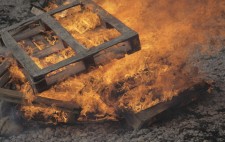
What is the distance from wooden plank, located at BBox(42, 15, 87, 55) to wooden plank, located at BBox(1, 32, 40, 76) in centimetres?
48

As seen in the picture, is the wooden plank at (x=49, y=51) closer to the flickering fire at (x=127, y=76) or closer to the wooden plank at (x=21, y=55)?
the flickering fire at (x=127, y=76)

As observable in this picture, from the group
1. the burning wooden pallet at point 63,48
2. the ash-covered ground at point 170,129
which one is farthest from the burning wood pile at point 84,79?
the ash-covered ground at point 170,129

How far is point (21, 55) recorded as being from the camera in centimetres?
405

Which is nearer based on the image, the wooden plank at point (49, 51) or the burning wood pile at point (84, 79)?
the burning wood pile at point (84, 79)

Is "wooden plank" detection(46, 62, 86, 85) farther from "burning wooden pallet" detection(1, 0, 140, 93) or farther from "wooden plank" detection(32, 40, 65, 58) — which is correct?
"wooden plank" detection(32, 40, 65, 58)

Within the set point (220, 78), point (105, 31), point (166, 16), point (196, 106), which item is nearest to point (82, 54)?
point (105, 31)

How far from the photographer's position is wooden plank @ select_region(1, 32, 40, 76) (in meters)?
3.81

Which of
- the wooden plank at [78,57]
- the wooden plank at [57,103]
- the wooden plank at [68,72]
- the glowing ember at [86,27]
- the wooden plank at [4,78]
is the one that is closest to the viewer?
the wooden plank at [78,57]

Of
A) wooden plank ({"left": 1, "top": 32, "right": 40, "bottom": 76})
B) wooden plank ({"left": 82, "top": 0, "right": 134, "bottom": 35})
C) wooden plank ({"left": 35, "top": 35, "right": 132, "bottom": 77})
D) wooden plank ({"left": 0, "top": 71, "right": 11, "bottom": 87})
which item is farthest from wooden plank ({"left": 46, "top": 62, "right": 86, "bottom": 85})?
wooden plank ({"left": 0, "top": 71, "right": 11, "bottom": 87})

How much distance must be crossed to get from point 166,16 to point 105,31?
1663 mm

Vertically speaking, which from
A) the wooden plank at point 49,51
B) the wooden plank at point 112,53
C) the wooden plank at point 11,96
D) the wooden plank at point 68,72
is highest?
the wooden plank at point 49,51

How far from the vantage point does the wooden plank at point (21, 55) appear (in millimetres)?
3809

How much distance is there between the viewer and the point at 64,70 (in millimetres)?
3934

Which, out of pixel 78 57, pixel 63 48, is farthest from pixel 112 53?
pixel 63 48
